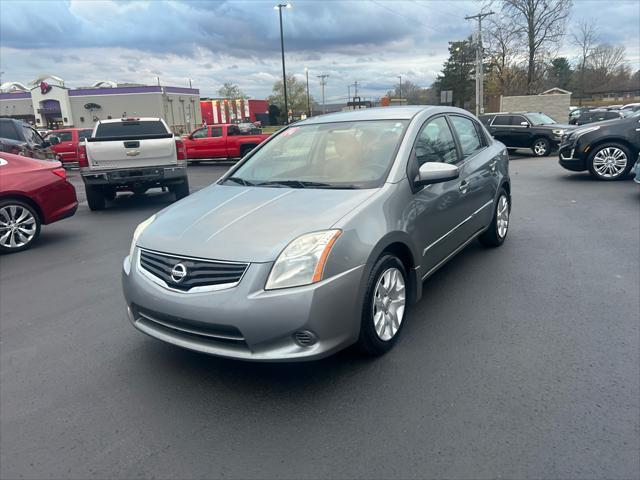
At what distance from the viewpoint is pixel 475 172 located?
5.05 meters

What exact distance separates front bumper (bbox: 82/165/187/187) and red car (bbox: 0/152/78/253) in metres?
2.03

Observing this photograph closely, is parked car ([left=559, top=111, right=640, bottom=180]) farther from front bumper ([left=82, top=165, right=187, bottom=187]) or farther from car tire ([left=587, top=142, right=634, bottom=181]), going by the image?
front bumper ([left=82, top=165, right=187, bottom=187])

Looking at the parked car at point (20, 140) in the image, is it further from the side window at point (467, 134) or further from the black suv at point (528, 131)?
the black suv at point (528, 131)

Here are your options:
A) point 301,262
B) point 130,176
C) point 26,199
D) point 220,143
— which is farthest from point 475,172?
point 220,143

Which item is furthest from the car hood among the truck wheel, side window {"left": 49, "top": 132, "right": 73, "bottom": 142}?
side window {"left": 49, "top": 132, "right": 73, "bottom": 142}

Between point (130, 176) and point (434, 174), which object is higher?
point (434, 174)

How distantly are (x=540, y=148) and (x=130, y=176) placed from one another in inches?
558

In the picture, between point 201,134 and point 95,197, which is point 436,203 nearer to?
point 95,197

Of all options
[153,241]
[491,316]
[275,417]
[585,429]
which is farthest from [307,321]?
[491,316]

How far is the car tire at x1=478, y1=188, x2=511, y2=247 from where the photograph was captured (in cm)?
589

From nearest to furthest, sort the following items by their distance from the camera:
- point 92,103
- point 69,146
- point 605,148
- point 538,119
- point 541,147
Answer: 1. point 605,148
2. point 541,147
3. point 538,119
4. point 69,146
5. point 92,103

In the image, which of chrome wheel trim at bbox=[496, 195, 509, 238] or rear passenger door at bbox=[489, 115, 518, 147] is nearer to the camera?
chrome wheel trim at bbox=[496, 195, 509, 238]

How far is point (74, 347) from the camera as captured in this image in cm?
389

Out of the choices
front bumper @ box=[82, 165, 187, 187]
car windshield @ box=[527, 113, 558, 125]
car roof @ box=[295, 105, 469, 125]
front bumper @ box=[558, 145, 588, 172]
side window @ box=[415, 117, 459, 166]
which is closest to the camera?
side window @ box=[415, 117, 459, 166]
